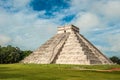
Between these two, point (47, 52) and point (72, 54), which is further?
point (47, 52)

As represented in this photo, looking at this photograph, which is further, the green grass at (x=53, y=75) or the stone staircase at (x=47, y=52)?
the stone staircase at (x=47, y=52)

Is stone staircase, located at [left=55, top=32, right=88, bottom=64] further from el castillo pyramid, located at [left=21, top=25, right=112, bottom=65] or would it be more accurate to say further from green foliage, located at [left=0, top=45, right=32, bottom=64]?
green foliage, located at [left=0, top=45, right=32, bottom=64]

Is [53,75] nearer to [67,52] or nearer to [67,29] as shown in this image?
[67,52]

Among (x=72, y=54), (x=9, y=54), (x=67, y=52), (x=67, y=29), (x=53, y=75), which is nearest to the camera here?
(x=53, y=75)

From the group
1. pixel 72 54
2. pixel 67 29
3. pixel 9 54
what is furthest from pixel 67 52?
pixel 9 54

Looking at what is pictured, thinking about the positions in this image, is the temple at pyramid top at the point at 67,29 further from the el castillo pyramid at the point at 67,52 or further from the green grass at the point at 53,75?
the green grass at the point at 53,75

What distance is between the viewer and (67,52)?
91.2 meters

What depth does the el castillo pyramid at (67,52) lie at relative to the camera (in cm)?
8606

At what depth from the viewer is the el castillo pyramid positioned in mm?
86062

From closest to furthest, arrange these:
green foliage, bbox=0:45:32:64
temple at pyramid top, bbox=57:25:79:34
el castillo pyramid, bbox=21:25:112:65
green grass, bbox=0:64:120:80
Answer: green grass, bbox=0:64:120:80, el castillo pyramid, bbox=21:25:112:65, temple at pyramid top, bbox=57:25:79:34, green foliage, bbox=0:45:32:64

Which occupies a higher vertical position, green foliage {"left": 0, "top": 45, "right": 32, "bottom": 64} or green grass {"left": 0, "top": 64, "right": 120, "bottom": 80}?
green foliage {"left": 0, "top": 45, "right": 32, "bottom": 64}

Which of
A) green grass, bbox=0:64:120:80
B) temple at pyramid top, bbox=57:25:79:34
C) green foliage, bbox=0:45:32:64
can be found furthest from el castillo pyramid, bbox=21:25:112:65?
green grass, bbox=0:64:120:80

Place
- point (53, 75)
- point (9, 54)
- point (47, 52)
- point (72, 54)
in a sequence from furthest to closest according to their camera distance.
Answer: point (9, 54), point (47, 52), point (72, 54), point (53, 75)

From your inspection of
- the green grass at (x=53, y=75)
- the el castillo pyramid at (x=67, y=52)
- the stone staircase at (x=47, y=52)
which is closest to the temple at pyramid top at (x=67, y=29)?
the el castillo pyramid at (x=67, y=52)
